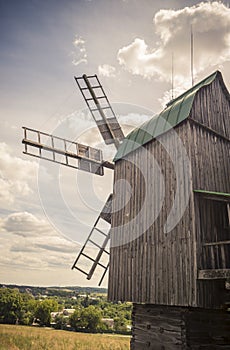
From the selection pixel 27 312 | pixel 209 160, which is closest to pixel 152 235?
pixel 209 160

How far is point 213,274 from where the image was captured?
6.91m

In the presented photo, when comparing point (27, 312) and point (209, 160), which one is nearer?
point (209, 160)

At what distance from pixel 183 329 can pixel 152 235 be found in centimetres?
270

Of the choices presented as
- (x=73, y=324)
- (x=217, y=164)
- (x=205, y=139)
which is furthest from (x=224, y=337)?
(x=73, y=324)

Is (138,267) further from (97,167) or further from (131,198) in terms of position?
(97,167)

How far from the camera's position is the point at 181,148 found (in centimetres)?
911

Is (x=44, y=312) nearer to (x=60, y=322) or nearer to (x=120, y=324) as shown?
(x=60, y=322)

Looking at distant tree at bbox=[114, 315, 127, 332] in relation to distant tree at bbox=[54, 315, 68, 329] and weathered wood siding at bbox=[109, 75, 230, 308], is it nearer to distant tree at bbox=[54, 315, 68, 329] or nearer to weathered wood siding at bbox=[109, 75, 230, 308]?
distant tree at bbox=[54, 315, 68, 329]

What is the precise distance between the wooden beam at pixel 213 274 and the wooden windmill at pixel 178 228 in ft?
0.07

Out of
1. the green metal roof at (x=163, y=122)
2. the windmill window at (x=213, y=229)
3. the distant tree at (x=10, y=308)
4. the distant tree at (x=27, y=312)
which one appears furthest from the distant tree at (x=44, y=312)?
the windmill window at (x=213, y=229)

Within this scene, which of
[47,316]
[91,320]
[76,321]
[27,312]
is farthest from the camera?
[27,312]

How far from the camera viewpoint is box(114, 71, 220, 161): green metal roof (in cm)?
949

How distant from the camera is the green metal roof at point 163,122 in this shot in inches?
374

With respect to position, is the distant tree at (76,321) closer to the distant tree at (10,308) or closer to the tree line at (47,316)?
the tree line at (47,316)
